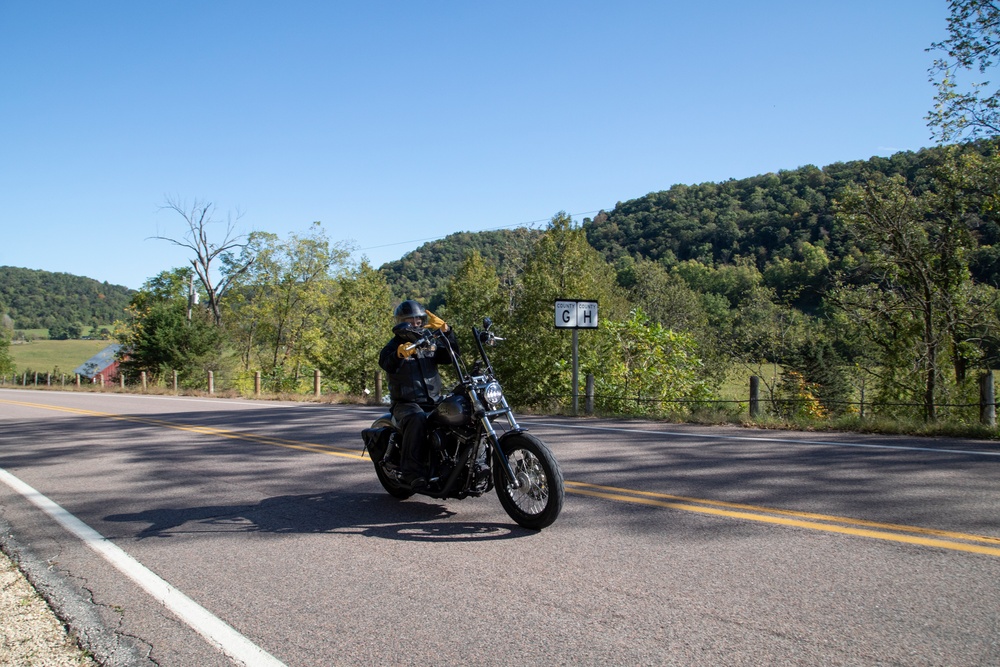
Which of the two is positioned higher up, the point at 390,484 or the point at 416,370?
the point at 416,370

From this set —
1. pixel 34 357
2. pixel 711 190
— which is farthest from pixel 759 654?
pixel 34 357

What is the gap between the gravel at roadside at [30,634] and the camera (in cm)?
321

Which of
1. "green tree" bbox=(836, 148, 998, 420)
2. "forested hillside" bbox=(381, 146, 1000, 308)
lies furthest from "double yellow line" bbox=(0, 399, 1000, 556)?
"forested hillside" bbox=(381, 146, 1000, 308)

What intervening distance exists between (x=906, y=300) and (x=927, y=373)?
1.88m

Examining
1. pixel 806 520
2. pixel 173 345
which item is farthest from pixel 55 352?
pixel 806 520

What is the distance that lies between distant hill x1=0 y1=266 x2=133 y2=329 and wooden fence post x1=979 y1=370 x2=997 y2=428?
126087 millimetres

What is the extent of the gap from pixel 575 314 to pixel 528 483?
11.6 m

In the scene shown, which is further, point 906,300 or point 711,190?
point 711,190

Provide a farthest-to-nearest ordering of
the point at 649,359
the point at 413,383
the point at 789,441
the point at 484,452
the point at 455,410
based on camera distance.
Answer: the point at 649,359 < the point at 789,441 < the point at 413,383 < the point at 484,452 < the point at 455,410

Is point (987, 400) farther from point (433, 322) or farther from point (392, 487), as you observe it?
point (392, 487)

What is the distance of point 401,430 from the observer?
5793mm

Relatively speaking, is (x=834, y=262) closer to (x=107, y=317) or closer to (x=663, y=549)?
(x=663, y=549)

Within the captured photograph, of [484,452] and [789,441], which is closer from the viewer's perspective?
[484,452]

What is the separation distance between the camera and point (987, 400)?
1045 cm
